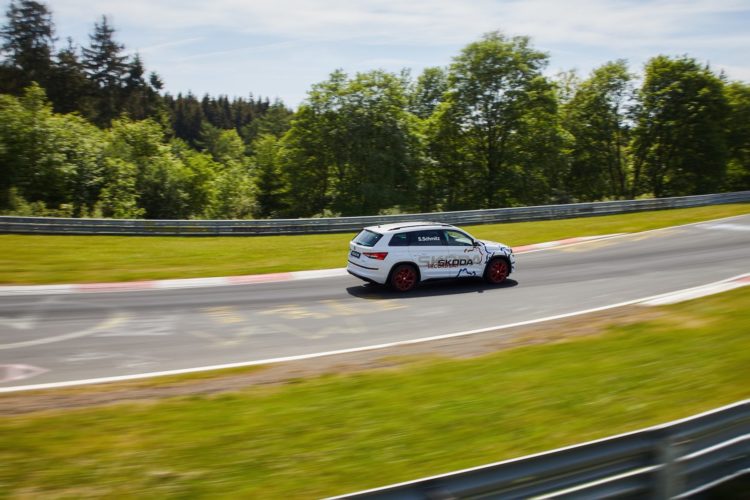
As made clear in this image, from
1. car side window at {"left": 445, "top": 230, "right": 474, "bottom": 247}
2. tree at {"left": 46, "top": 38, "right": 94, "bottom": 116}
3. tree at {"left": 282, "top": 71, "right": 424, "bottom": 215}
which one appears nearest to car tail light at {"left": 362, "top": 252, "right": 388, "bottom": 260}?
car side window at {"left": 445, "top": 230, "right": 474, "bottom": 247}

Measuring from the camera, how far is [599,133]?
50531 mm

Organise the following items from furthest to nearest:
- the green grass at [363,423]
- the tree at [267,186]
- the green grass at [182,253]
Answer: the tree at [267,186]
the green grass at [182,253]
the green grass at [363,423]

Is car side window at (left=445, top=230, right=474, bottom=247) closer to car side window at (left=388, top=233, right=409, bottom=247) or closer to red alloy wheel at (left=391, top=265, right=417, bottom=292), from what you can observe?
car side window at (left=388, top=233, right=409, bottom=247)

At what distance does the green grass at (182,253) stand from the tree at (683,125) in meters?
22.6

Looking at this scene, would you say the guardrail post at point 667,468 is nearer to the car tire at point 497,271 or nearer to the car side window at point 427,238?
the car side window at point 427,238

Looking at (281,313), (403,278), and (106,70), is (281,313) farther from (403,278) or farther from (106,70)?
(106,70)

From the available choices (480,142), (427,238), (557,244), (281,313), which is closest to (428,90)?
(480,142)

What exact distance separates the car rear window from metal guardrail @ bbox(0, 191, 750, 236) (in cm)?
1064

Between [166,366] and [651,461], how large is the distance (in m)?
7.08

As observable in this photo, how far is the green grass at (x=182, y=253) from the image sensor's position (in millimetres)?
16328

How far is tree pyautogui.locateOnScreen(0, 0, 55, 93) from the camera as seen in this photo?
53875mm

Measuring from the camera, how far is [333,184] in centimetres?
4644

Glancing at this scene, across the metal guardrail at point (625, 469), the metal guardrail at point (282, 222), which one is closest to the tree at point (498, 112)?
the metal guardrail at point (282, 222)

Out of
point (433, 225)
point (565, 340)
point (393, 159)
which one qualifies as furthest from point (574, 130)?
point (565, 340)
